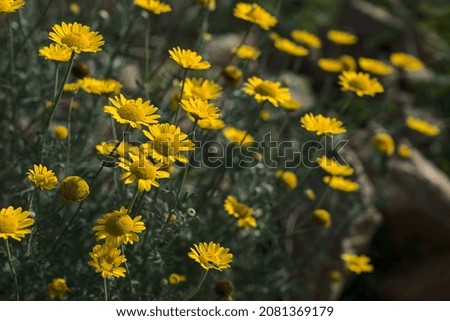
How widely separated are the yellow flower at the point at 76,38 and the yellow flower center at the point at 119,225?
0.69 meters

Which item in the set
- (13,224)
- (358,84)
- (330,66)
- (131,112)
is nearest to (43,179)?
(13,224)

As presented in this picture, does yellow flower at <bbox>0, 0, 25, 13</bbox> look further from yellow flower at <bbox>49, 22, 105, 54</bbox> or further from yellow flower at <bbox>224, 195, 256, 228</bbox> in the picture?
yellow flower at <bbox>224, 195, 256, 228</bbox>

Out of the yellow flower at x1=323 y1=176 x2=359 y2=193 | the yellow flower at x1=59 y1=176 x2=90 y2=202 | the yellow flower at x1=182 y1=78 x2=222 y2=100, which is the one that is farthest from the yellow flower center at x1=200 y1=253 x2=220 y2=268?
the yellow flower at x1=323 y1=176 x2=359 y2=193

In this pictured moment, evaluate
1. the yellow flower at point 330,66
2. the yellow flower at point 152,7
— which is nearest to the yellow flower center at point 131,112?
the yellow flower at point 152,7

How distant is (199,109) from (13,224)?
0.90 metres

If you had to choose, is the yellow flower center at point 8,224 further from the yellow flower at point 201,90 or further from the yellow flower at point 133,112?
the yellow flower at point 201,90

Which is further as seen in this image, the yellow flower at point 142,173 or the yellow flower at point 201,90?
the yellow flower at point 201,90

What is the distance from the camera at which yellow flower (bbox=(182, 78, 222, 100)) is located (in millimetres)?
3277

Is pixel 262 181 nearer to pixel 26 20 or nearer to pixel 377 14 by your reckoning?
pixel 26 20

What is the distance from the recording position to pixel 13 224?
249 centimetres

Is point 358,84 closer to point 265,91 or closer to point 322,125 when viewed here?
point 322,125

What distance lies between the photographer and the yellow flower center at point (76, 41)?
9.39 ft

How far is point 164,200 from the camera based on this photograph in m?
3.32

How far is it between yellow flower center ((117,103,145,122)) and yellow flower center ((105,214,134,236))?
0.40 meters
